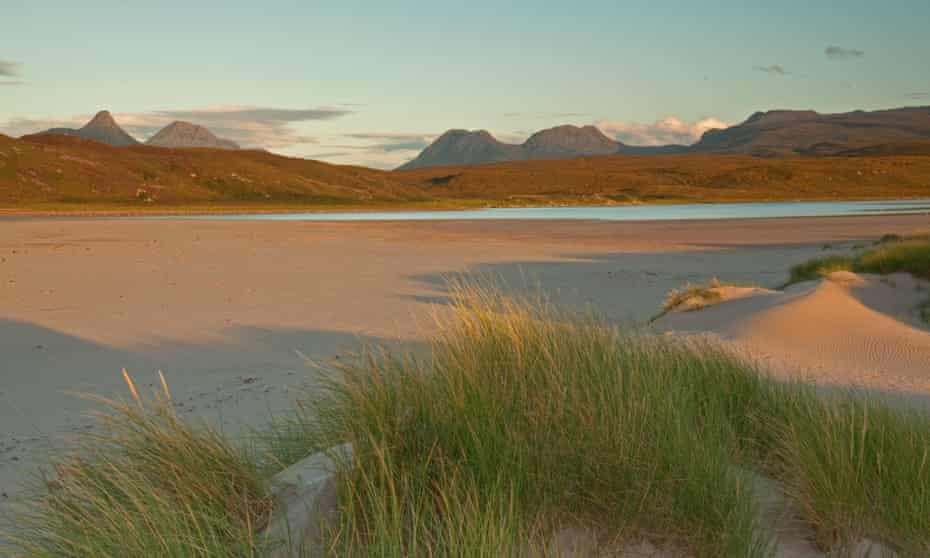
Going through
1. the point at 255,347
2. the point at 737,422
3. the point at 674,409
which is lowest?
the point at 255,347

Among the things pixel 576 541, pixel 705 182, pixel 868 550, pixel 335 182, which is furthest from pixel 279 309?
pixel 705 182

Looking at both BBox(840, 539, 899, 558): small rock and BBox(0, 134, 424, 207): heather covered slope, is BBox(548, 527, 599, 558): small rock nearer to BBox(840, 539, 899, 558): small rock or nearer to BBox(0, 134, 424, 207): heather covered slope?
BBox(840, 539, 899, 558): small rock

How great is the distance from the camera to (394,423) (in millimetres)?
3506

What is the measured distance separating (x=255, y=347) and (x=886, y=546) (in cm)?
866

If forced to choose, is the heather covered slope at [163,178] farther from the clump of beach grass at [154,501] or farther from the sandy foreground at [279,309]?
the clump of beach grass at [154,501]

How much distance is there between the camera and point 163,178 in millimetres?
103188

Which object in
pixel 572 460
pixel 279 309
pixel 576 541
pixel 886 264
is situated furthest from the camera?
pixel 886 264

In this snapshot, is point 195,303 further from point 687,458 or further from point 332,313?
point 687,458

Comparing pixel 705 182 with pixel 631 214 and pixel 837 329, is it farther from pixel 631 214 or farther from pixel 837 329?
pixel 837 329

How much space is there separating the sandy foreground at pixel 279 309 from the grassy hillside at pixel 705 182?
72978 millimetres

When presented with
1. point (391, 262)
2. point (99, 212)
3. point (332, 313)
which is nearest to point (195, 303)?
point (332, 313)

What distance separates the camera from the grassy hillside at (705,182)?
A: 353 ft

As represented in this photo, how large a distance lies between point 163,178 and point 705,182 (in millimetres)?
84549

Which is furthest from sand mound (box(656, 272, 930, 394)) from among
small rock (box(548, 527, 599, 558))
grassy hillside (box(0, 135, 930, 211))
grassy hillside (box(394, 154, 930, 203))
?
grassy hillside (box(394, 154, 930, 203))
